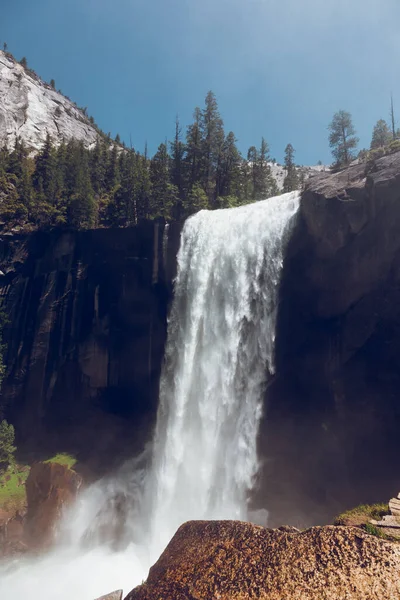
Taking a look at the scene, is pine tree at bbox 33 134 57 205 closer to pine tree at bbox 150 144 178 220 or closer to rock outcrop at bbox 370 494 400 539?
pine tree at bbox 150 144 178 220

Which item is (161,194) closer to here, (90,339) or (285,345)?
(90,339)

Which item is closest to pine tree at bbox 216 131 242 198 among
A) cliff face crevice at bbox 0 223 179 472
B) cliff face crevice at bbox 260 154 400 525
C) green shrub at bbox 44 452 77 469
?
cliff face crevice at bbox 0 223 179 472

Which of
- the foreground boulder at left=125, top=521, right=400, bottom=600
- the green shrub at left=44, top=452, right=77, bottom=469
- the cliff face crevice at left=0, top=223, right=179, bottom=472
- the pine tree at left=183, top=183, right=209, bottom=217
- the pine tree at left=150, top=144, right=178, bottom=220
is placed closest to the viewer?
the foreground boulder at left=125, top=521, right=400, bottom=600

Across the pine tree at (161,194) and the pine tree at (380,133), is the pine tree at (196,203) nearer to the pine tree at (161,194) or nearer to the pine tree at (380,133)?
the pine tree at (161,194)

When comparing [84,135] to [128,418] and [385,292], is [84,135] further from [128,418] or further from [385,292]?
[385,292]

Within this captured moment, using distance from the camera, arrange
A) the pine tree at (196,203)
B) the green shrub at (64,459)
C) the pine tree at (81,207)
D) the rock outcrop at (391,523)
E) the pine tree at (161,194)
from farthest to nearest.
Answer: the pine tree at (161,194), the pine tree at (81,207), the pine tree at (196,203), the green shrub at (64,459), the rock outcrop at (391,523)

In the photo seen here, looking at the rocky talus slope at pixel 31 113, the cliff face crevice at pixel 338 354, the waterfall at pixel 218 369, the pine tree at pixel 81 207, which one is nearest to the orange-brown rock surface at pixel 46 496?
the waterfall at pixel 218 369
